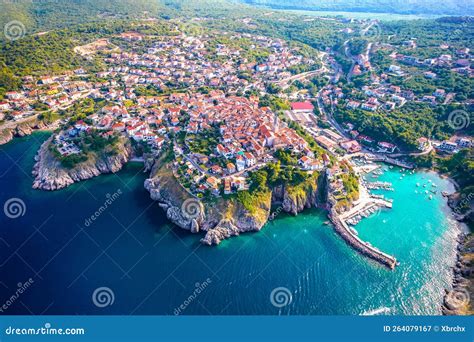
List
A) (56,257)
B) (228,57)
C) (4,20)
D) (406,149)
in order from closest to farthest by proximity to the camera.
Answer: (56,257) < (406,149) < (228,57) < (4,20)

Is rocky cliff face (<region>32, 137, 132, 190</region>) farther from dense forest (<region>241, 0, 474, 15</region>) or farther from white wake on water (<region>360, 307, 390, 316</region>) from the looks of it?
dense forest (<region>241, 0, 474, 15</region>)

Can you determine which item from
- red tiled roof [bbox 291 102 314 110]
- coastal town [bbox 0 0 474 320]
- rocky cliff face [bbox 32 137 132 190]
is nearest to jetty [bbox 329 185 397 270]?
coastal town [bbox 0 0 474 320]

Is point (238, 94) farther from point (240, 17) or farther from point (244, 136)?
point (240, 17)

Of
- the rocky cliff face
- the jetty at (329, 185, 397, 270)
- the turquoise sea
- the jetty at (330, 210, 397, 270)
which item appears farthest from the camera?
the rocky cliff face

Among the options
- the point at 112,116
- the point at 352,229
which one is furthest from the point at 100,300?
the point at 112,116

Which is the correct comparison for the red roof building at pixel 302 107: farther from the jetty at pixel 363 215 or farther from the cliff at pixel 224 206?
the cliff at pixel 224 206

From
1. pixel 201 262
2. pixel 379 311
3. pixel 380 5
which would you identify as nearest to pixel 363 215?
pixel 379 311
